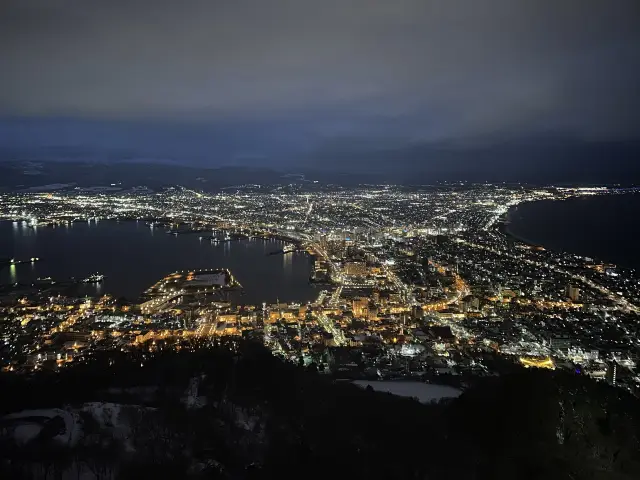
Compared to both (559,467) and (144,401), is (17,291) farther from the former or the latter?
(559,467)

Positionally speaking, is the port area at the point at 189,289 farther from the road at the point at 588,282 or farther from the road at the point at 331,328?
the road at the point at 588,282

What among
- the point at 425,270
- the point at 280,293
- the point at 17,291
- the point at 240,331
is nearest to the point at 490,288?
the point at 425,270

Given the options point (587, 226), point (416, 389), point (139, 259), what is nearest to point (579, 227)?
point (587, 226)

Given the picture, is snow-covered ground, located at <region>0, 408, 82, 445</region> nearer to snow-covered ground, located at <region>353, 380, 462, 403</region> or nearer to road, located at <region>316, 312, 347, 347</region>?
snow-covered ground, located at <region>353, 380, 462, 403</region>

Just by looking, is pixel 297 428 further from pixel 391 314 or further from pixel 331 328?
pixel 391 314

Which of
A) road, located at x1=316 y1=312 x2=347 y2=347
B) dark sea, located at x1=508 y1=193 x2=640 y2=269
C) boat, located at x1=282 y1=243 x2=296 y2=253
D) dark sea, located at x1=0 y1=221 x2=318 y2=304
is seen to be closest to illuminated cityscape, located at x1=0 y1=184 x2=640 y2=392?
road, located at x1=316 y1=312 x2=347 y2=347
